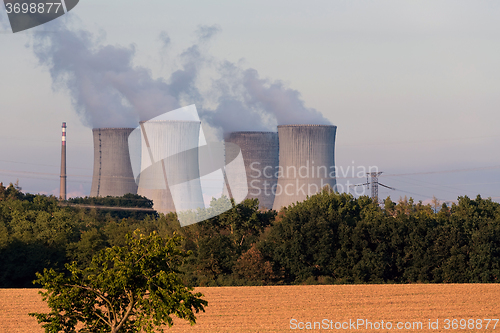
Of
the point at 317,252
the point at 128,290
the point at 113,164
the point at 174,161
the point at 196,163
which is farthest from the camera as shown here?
the point at 113,164

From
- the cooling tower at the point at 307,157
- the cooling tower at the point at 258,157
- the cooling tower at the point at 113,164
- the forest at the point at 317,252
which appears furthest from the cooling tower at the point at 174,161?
the forest at the point at 317,252

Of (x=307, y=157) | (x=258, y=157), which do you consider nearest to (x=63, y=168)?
(x=258, y=157)

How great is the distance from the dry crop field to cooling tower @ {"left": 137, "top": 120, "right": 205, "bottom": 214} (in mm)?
15576

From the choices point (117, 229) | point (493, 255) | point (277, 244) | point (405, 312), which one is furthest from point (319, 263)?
point (117, 229)

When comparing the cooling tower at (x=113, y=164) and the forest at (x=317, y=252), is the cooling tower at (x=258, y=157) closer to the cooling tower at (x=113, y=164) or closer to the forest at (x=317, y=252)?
the cooling tower at (x=113, y=164)

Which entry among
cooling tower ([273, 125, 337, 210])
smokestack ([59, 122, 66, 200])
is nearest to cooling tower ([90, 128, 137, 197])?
cooling tower ([273, 125, 337, 210])

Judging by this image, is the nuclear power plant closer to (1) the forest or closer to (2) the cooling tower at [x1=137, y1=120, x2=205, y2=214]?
(2) the cooling tower at [x1=137, y1=120, x2=205, y2=214]

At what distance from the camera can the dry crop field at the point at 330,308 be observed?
15562 mm

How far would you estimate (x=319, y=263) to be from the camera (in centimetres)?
2759

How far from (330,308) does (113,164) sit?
28083 millimetres

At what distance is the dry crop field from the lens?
15562 millimetres

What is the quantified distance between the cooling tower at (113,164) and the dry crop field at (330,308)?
21404 millimetres

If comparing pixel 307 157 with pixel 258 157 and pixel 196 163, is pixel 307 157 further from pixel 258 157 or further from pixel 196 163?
pixel 196 163

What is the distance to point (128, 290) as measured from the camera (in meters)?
7.38
